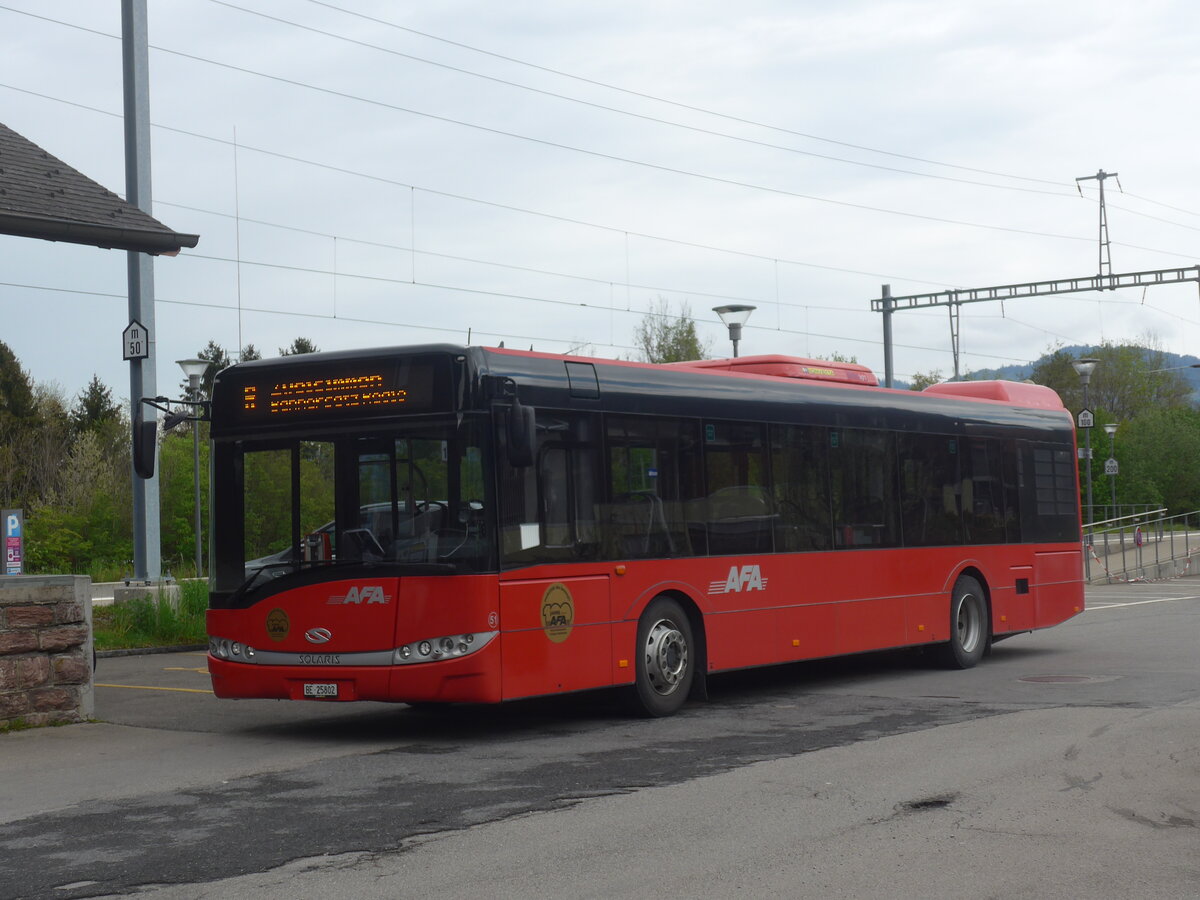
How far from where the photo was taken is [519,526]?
36.0 feet

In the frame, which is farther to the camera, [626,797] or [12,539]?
[12,539]

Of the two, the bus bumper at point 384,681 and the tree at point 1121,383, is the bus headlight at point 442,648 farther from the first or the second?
the tree at point 1121,383

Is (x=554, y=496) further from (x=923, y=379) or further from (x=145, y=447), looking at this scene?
(x=923, y=379)

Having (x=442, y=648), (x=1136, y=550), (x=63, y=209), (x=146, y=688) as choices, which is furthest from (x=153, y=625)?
(x=1136, y=550)

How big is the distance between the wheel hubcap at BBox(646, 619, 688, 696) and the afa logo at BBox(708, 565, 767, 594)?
59 centimetres

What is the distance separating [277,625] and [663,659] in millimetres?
3113

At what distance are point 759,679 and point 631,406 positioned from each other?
452 cm

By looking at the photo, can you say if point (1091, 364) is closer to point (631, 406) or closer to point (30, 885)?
point (631, 406)

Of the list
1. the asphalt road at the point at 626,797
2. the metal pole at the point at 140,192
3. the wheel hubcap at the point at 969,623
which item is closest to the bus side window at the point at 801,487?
the asphalt road at the point at 626,797

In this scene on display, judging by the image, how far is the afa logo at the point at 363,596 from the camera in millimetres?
10812

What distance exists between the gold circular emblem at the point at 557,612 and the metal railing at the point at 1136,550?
28615mm

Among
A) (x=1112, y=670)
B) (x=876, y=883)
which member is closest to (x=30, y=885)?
(x=876, y=883)

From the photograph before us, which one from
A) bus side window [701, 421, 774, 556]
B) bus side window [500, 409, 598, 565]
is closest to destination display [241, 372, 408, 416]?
bus side window [500, 409, 598, 565]

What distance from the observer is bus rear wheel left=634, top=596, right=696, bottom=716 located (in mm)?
12086
